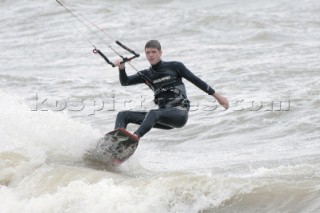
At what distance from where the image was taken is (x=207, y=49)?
21594 millimetres

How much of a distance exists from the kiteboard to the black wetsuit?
0.72ft

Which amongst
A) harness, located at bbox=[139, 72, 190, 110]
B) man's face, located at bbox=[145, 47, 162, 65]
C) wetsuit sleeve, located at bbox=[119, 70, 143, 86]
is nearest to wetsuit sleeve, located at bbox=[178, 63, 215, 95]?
harness, located at bbox=[139, 72, 190, 110]

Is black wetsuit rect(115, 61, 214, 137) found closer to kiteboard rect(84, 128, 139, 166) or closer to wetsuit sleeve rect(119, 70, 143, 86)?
wetsuit sleeve rect(119, 70, 143, 86)

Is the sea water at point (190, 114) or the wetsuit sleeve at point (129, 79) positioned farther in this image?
the wetsuit sleeve at point (129, 79)

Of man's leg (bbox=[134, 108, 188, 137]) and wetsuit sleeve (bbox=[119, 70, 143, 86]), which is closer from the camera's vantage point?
man's leg (bbox=[134, 108, 188, 137])

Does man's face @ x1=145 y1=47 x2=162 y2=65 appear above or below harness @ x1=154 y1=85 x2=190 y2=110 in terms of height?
above

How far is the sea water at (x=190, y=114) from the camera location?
→ 7.85 metres

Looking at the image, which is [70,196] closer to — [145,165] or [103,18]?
[145,165]

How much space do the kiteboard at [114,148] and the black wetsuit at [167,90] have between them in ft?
0.72

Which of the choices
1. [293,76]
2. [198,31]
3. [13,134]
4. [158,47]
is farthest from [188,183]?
[198,31]

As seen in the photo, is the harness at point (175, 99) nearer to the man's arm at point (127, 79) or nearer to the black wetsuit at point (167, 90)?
the black wetsuit at point (167, 90)

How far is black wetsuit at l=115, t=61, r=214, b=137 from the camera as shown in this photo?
30.5 ft

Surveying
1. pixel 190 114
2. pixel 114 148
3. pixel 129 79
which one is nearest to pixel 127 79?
pixel 129 79

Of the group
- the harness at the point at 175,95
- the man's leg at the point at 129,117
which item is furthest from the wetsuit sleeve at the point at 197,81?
the man's leg at the point at 129,117
